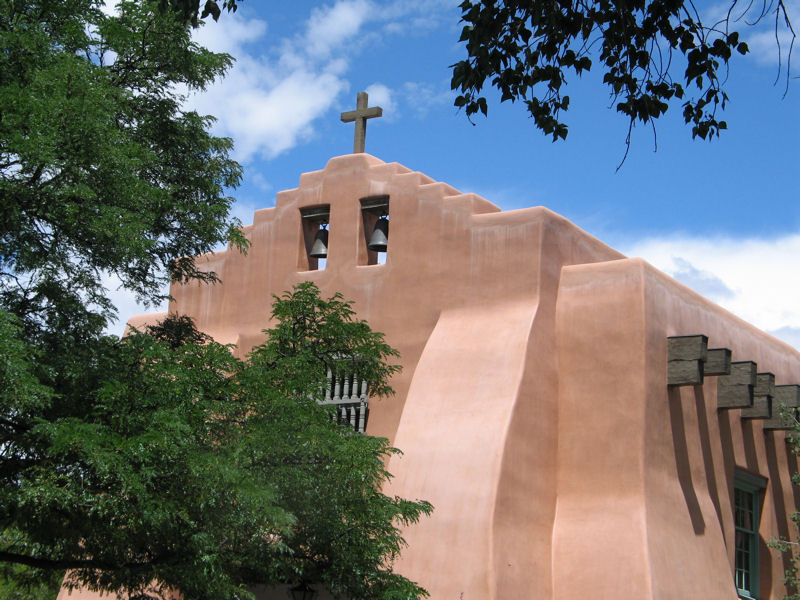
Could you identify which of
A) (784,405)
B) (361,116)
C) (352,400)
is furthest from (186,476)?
(784,405)

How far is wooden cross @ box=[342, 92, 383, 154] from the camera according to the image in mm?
14508

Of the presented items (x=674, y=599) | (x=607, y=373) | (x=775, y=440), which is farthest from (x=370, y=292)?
(x=775, y=440)

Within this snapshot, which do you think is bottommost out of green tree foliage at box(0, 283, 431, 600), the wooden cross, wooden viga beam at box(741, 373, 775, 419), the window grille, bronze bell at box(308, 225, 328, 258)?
green tree foliage at box(0, 283, 431, 600)

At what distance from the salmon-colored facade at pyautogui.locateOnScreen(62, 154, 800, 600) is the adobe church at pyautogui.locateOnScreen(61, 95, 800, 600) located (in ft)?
0.08

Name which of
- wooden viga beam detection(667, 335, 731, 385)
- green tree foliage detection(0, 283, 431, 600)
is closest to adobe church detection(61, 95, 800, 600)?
wooden viga beam detection(667, 335, 731, 385)

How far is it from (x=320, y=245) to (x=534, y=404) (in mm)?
4023

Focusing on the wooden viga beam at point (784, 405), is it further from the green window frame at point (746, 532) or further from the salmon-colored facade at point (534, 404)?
the green window frame at point (746, 532)

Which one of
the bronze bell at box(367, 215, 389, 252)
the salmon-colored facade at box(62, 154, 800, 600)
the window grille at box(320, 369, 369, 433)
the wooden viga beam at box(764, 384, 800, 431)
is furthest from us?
the wooden viga beam at box(764, 384, 800, 431)

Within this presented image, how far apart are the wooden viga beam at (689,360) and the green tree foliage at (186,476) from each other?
12.1ft

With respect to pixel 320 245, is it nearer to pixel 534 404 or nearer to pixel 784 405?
pixel 534 404

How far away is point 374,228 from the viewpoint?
14141mm

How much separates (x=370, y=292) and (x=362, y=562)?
4674mm

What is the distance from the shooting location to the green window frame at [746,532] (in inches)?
546

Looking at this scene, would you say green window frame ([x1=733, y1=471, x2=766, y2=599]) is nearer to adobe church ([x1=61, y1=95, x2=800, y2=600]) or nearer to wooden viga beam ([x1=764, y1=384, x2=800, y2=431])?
adobe church ([x1=61, y1=95, x2=800, y2=600])
